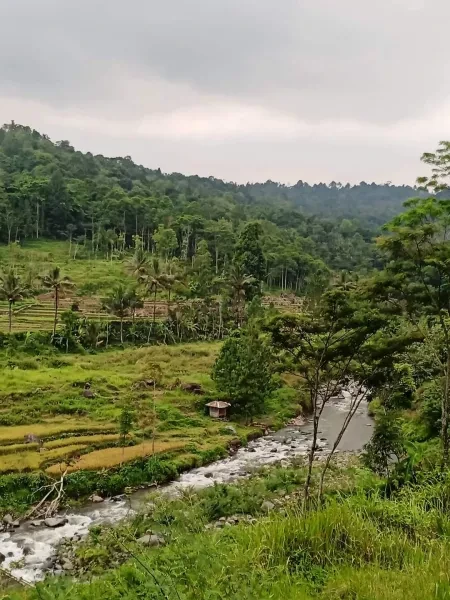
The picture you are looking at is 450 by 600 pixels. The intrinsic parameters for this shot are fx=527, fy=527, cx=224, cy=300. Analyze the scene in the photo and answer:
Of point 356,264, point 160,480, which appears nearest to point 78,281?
point 160,480

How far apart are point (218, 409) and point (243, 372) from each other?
255 centimetres

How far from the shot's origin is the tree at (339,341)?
15742 mm

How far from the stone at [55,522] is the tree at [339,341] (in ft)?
26.9

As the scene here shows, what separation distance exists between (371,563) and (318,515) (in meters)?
0.70

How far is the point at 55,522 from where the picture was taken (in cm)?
1731

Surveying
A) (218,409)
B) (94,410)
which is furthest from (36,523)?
(218,409)

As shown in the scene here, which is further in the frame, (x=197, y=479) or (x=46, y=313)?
(x=46, y=313)

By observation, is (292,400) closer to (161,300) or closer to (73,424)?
(73,424)

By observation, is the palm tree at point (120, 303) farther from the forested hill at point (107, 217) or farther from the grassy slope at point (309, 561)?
the grassy slope at point (309, 561)

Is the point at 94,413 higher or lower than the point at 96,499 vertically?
higher

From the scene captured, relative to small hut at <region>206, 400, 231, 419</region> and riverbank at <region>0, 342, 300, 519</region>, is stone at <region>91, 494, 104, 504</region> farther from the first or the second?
small hut at <region>206, 400, 231, 419</region>

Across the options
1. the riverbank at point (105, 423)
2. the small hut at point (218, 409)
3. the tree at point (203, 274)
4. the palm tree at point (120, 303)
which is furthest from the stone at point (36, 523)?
the tree at point (203, 274)

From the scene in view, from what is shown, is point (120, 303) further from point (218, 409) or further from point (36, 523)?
point (36, 523)

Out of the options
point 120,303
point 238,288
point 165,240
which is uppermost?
point 165,240
